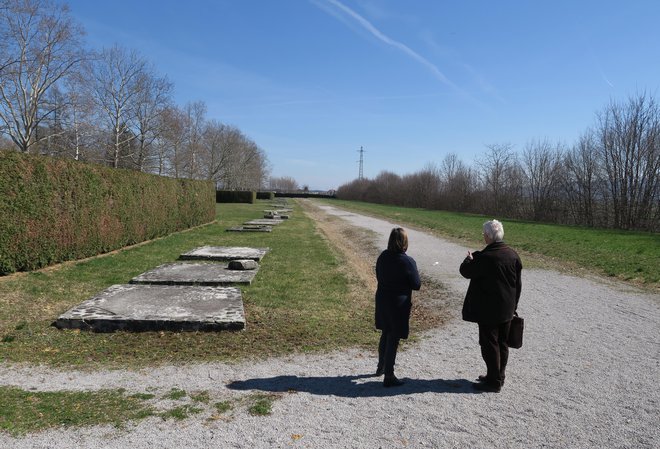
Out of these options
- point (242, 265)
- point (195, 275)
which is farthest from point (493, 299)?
point (242, 265)

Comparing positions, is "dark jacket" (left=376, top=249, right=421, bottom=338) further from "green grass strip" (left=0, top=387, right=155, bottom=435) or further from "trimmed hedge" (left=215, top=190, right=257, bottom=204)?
"trimmed hedge" (left=215, top=190, right=257, bottom=204)

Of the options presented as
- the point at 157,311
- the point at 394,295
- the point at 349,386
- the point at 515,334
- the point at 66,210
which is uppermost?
the point at 66,210

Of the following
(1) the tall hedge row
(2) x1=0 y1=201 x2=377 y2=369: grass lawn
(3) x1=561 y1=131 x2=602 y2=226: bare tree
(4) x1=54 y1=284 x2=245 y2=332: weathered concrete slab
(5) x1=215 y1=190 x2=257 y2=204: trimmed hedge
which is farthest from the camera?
(5) x1=215 y1=190 x2=257 y2=204: trimmed hedge

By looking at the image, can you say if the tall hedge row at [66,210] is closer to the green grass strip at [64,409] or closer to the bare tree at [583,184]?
the green grass strip at [64,409]

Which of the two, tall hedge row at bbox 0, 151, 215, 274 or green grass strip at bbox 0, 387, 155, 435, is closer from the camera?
green grass strip at bbox 0, 387, 155, 435

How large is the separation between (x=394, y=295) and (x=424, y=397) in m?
0.89

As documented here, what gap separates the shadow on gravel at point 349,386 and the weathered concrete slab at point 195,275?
4088 mm

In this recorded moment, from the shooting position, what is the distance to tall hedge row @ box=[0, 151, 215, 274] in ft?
27.0

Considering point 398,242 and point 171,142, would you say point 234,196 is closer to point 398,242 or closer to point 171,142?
point 171,142

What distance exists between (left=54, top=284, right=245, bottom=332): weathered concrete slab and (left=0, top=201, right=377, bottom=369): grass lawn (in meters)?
0.12

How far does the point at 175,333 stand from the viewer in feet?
18.0

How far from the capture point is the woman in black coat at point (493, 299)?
4088 millimetres

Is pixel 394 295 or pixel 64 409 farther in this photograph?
pixel 394 295

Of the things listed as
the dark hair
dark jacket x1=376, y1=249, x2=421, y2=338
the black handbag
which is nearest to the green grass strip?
dark jacket x1=376, y1=249, x2=421, y2=338
